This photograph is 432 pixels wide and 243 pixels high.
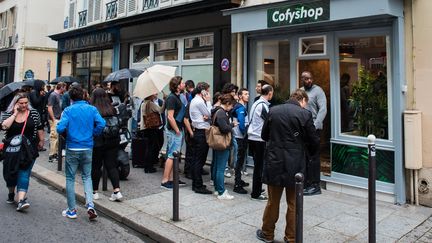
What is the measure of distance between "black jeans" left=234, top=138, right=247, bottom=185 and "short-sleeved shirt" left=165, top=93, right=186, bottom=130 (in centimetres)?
113

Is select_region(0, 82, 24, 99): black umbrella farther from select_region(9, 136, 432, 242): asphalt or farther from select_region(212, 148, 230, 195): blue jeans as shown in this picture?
select_region(212, 148, 230, 195): blue jeans

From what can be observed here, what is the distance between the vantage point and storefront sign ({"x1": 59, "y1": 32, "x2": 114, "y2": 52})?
1315 cm

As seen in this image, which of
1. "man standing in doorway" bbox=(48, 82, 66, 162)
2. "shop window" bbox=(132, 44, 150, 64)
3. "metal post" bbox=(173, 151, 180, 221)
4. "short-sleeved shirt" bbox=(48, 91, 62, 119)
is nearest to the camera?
"metal post" bbox=(173, 151, 180, 221)

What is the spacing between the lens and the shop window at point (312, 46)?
745 centimetres

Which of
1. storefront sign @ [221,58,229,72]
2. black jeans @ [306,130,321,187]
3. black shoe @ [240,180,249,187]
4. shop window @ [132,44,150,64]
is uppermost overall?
shop window @ [132,44,150,64]

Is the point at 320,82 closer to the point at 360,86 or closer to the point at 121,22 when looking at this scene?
the point at 360,86

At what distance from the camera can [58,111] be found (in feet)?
33.5

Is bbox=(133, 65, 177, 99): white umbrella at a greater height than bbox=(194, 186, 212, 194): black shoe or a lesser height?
greater

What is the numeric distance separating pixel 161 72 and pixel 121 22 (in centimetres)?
446

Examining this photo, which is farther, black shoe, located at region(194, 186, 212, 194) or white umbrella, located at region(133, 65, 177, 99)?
white umbrella, located at region(133, 65, 177, 99)

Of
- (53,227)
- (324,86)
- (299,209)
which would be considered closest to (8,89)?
(53,227)

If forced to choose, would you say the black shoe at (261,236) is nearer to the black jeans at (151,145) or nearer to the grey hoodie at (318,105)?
the grey hoodie at (318,105)

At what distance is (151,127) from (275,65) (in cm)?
296

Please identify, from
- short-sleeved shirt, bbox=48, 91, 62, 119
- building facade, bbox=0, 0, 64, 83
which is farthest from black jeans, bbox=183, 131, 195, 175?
building facade, bbox=0, 0, 64, 83
